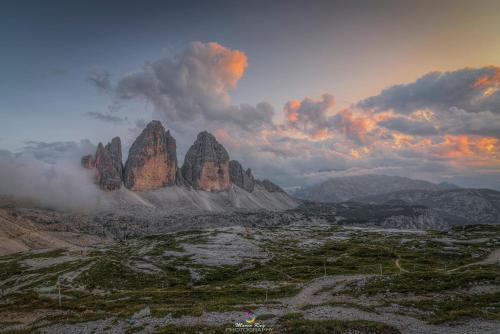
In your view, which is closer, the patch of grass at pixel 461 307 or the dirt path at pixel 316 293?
the patch of grass at pixel 461 307

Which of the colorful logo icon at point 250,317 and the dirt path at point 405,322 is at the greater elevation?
the dirt path at point 405,322

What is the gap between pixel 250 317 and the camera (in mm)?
35000

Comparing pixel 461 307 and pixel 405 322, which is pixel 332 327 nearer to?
pixel 405 322

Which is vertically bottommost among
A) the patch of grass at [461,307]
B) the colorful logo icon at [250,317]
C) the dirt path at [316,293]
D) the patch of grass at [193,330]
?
the dirt path at [316,293]

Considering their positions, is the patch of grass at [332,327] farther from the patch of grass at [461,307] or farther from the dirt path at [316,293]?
the dirt path at [316,293]

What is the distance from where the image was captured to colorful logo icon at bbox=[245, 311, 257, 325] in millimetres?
33013

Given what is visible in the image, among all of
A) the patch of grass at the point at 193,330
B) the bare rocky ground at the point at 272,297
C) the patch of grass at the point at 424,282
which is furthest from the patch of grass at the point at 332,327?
the patch of grass at the point at 424,282

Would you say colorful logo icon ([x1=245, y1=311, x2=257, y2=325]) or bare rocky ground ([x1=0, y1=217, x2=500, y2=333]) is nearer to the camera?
bare rocky ground ([x1=0, y1=217, x2=500, y2=333])

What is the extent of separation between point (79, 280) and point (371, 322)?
86.4m

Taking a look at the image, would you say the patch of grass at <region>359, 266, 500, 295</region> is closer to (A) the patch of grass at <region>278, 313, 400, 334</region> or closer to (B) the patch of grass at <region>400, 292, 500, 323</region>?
(B) the patch of grass at <region>400, 292, 500, 323</region>

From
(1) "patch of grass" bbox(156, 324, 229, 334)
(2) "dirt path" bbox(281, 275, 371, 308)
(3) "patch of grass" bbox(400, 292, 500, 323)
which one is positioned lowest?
(2) "dirt path" bbox(281, 275, 371, 308)

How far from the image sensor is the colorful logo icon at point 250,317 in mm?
33013

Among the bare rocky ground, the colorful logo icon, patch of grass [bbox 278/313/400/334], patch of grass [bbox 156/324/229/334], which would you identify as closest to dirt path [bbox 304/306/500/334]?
the bare rocky ground

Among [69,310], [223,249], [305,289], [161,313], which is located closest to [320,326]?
[161,313]
